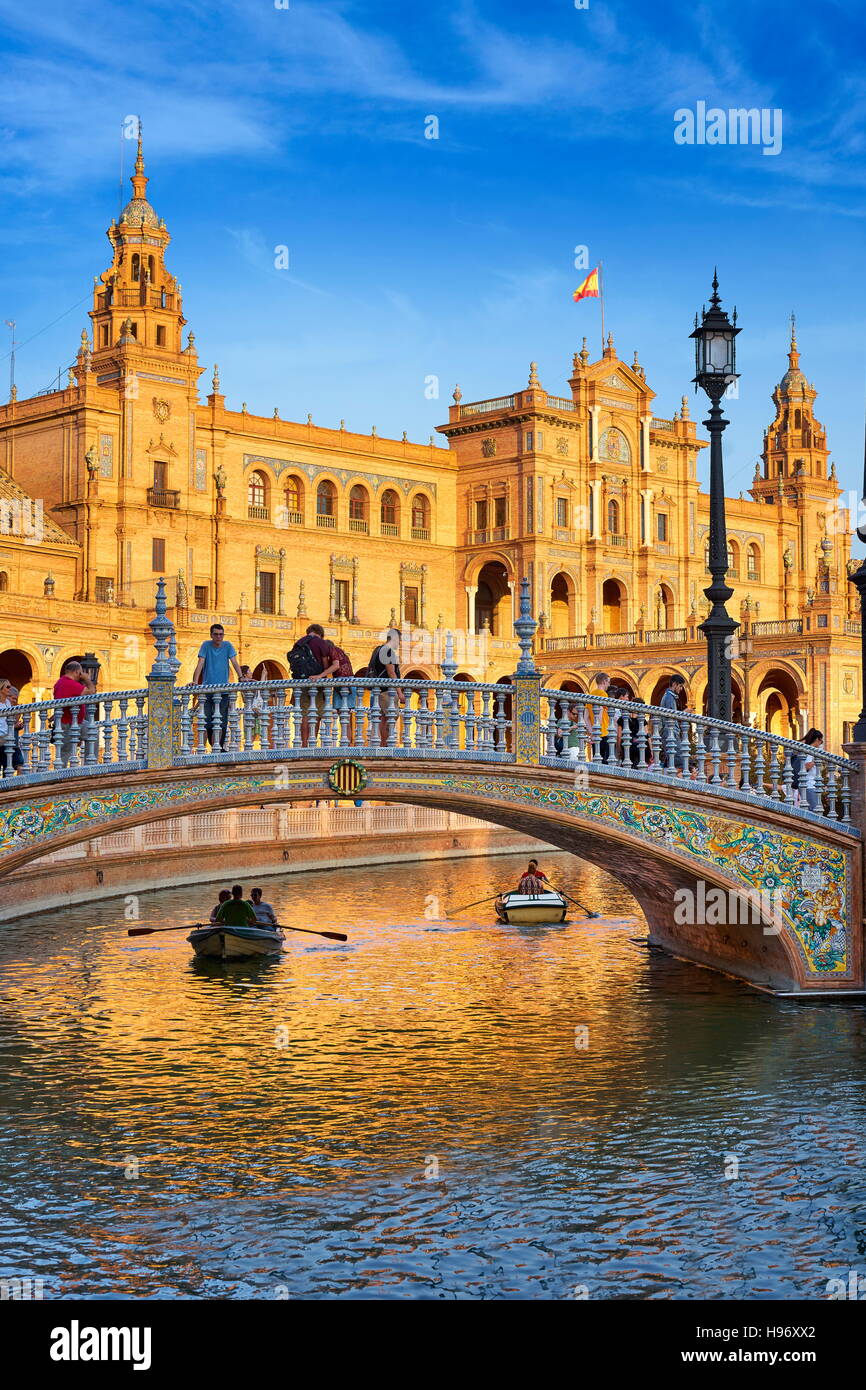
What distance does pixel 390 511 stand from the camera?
68250mm

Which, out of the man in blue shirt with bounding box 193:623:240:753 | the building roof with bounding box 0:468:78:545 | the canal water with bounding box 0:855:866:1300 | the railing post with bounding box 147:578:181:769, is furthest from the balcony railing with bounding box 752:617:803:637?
the railing post with bounding box 147:578:181:769

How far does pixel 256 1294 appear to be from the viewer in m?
8.79

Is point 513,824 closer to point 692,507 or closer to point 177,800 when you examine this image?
point 177,800

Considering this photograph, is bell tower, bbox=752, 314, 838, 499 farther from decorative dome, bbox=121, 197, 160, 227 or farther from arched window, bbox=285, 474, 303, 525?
decorative dome, bbox=121, 197, 160, 227

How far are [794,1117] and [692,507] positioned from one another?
6336cm

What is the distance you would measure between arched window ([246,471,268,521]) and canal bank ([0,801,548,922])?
28.1 metres

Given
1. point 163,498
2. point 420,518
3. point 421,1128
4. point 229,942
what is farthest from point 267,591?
point 421,1128

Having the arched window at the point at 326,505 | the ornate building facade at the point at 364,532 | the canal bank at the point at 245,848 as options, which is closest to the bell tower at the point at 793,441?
the ornate building facade at the point at 364,532

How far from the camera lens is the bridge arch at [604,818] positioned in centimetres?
1488

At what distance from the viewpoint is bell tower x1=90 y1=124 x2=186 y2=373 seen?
56188mm

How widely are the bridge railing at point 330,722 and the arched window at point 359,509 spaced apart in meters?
51.0

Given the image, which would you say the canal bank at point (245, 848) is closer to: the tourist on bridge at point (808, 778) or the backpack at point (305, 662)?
the backpack at point (305, 662)

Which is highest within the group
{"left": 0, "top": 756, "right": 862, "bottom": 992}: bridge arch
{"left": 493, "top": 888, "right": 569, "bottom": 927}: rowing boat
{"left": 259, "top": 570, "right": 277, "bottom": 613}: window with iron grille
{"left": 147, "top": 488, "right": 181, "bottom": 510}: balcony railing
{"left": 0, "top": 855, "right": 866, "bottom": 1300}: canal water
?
{"left": 147, "top": 488, "right": 181, "bottom": 510}: balcony railing
